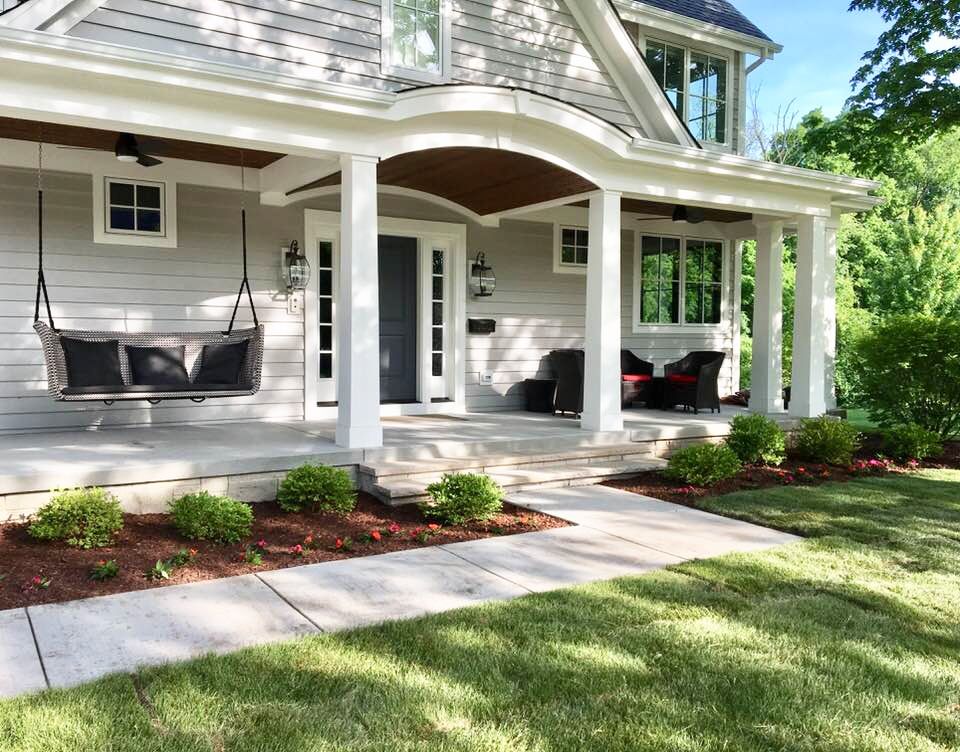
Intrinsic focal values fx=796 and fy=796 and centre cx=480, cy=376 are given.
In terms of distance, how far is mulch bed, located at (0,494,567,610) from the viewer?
388 cm

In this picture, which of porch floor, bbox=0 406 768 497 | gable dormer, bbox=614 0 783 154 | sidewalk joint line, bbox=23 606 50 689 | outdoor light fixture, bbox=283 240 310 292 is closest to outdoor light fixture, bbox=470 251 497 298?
porch floor, bbox=0 406 768 497

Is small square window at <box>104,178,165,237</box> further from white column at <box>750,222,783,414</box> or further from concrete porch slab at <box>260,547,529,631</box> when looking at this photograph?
white column at <box>750,222,783,414</box>

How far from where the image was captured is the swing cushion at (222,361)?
6938 mm

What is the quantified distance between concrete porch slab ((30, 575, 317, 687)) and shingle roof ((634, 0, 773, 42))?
8.70 meters

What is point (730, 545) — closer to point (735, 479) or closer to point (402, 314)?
point (735, 479)

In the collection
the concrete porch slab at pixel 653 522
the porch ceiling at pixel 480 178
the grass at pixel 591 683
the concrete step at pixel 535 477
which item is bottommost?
the grass at pixel 591 683

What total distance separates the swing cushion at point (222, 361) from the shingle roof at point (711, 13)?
647cm

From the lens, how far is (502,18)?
319 inches

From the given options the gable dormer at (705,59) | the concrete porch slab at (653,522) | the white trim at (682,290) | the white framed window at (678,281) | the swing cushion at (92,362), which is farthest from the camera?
the white framed window at (678,281)

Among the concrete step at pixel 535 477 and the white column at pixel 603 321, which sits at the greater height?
the white column at pixel 603 321

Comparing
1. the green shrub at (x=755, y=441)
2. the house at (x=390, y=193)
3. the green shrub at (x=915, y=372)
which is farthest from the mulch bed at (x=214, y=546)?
the green shrub at (x=915, y=372)

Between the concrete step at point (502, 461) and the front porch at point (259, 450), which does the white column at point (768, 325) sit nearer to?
the front porch at point (259, 450)

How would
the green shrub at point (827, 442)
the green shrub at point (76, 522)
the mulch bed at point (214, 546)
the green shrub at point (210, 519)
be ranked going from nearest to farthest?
the mulch bed at point (214, 546), the green shrub at point (76, 522), the green shrub at point (210, 519), the green shrub at point (827, 442)

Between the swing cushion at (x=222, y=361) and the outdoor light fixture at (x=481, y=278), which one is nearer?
the swing cushion at (x=222, y=361)
